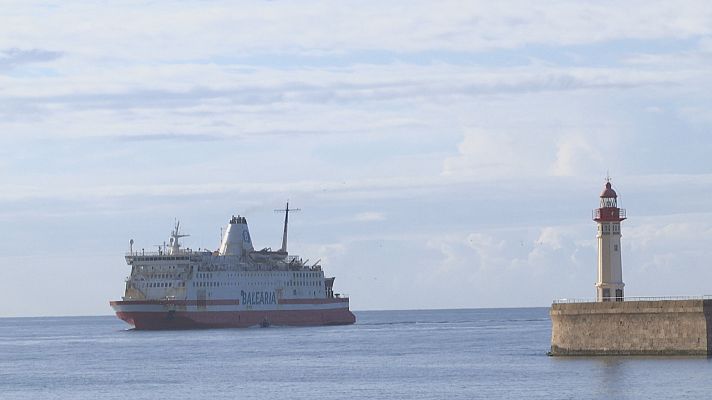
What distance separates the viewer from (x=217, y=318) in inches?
4636

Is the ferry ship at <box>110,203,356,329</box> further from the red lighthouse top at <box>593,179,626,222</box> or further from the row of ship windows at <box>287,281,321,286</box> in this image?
the red lighthouse top at <box>593,179,626,222</box>

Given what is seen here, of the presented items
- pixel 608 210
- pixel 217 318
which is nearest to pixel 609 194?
pixel 608 210

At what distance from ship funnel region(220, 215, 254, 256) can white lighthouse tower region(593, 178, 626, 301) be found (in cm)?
6700

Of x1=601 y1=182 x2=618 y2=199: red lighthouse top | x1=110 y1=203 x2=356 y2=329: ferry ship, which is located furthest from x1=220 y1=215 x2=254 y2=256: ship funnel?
x1=601 y1=182 x2=618 y2=199: red lighthouse top

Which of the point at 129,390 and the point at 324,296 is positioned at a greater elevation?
the point at 324,296

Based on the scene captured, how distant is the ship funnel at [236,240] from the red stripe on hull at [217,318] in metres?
6.19

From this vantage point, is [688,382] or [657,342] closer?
[688,382]

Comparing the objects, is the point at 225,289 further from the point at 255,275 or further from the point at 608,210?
the point at 608,210

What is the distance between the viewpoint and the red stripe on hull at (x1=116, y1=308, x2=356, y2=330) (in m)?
116

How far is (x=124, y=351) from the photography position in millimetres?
87875

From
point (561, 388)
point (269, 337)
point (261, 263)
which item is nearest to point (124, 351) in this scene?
point (269, 337)

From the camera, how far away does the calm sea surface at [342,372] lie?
50.0m

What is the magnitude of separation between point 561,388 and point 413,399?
5093mm

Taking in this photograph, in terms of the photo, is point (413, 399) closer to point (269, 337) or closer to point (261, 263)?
point (269, 337)
